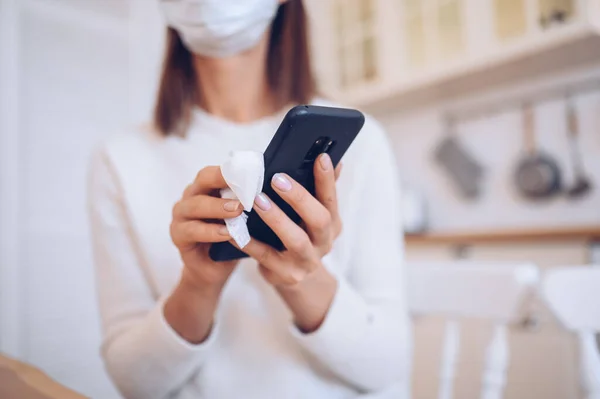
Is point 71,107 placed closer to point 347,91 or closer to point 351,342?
point 347,91

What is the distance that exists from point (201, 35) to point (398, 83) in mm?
1131

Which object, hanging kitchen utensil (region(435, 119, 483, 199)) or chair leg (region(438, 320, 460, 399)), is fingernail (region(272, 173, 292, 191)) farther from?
hanging kitchen utensil (region(435, 119, 483, 199))

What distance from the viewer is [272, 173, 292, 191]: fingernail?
0.83 feet

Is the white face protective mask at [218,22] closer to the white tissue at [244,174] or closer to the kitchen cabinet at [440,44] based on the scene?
the white tissue at [244,174]

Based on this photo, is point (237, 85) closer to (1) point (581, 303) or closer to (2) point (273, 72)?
(2) point (273, 72)

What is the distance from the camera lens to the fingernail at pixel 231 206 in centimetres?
24

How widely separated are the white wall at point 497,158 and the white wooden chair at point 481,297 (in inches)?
32.9

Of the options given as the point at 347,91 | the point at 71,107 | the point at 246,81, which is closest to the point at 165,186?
the point at 246,81

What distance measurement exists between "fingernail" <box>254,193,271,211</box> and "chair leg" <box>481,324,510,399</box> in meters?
0.33

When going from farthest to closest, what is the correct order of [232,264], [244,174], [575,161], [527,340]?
[575,161], [527,340], [232,264], [244,174]

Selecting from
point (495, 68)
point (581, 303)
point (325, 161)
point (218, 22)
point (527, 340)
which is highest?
point (495, 68)

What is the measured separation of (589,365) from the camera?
1.24 ft

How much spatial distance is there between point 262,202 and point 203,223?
0.04 m

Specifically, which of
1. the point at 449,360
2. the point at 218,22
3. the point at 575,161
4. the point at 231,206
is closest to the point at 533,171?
the point at 575,161
